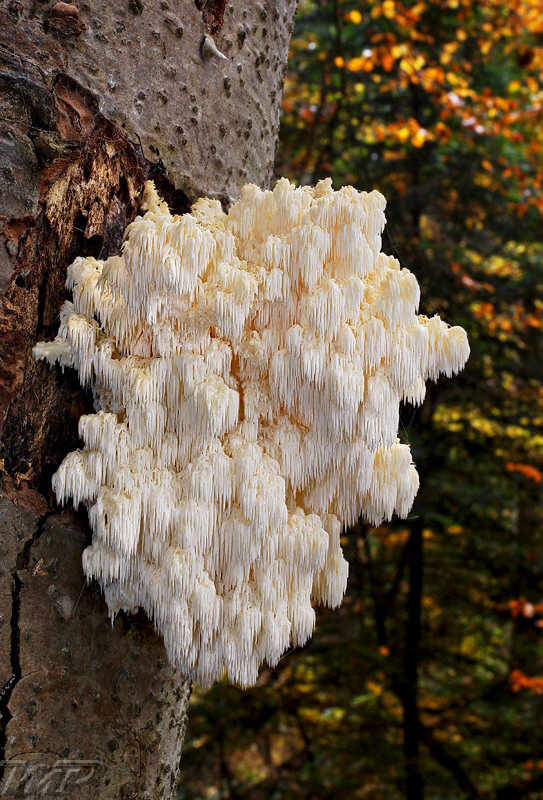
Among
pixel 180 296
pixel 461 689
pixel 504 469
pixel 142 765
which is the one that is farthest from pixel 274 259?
pixel 461 689

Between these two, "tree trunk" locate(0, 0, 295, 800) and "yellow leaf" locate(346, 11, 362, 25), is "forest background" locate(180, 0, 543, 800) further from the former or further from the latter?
"tree trunk" locate(0, 0, 295, 800)

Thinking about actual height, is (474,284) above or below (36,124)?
below

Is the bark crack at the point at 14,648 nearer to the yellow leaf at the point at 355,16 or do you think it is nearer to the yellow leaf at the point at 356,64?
the yellow leaf at the point at 356,64

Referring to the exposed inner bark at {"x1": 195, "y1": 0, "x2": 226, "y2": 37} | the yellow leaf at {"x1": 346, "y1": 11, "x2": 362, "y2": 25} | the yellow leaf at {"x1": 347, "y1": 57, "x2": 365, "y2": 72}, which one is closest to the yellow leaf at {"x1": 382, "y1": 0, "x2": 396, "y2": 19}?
the yellow leaf at {"x1": 346, "y1": 11, "x2": 362, "y2": 25}

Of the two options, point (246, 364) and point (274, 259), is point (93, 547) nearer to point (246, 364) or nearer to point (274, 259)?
point (246, 364)

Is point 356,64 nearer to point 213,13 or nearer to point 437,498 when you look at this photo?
point 437,498

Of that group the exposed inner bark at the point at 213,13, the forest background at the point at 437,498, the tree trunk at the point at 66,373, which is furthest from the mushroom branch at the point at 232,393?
the forest background at the point at 437,498

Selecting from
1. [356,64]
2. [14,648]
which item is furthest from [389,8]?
[14,648]
